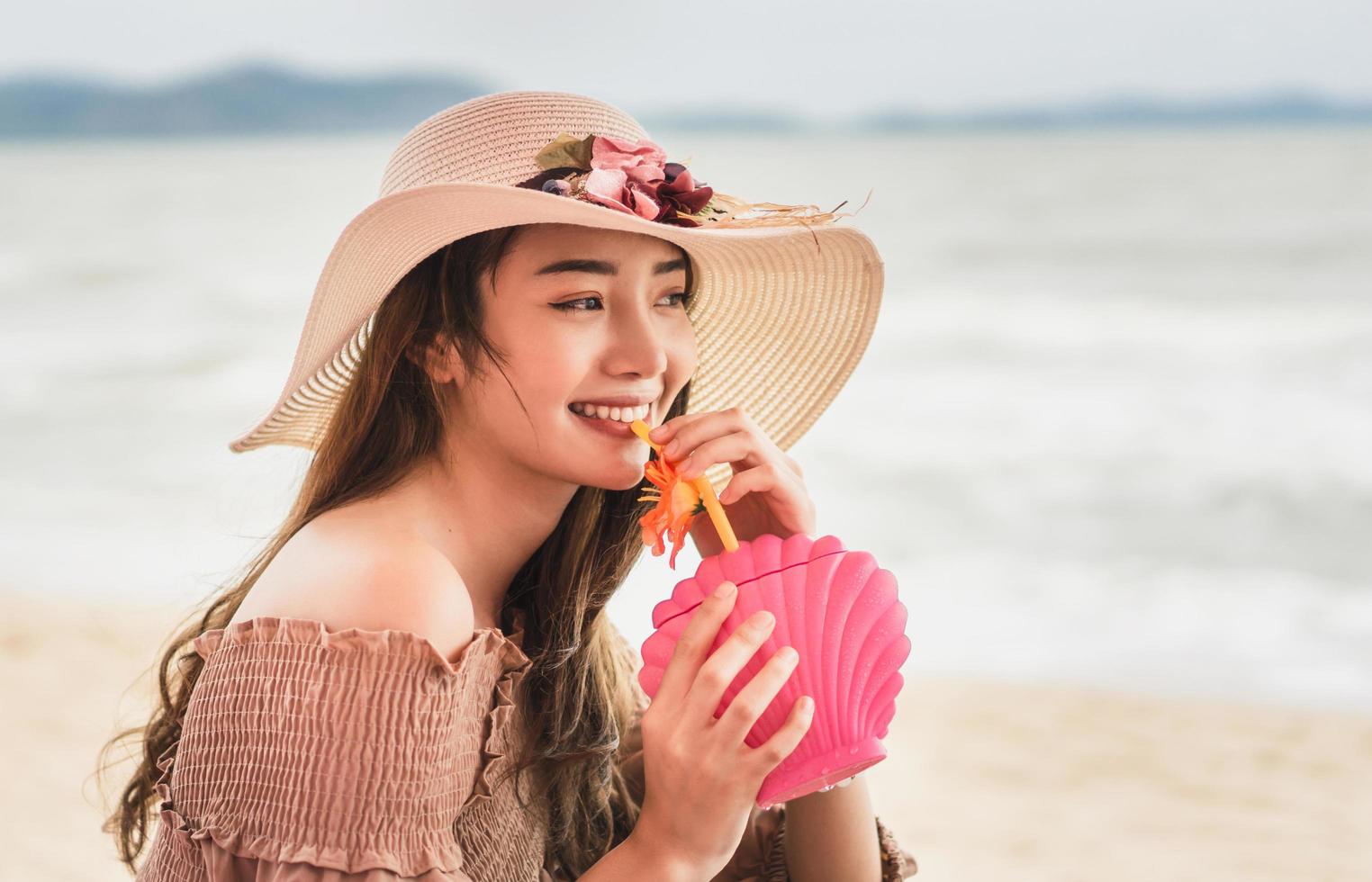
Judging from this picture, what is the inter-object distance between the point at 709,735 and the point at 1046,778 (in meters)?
3.20

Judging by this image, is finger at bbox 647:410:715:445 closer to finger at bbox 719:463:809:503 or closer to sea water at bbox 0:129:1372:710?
finger at bbox 719:463:809:503

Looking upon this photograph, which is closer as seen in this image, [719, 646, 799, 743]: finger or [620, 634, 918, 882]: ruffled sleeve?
[719, 646, 799, 743]: finger

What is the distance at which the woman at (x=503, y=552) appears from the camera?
1.27 metres

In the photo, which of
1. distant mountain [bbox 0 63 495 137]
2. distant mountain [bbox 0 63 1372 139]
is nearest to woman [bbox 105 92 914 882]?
distant mountain [bbox 0 63 1372 139]

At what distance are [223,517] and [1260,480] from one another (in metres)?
5.95

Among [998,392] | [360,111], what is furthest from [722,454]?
[360,111]

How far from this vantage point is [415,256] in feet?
4.76

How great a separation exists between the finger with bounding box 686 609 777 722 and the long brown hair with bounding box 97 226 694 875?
1.24ft

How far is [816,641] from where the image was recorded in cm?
132

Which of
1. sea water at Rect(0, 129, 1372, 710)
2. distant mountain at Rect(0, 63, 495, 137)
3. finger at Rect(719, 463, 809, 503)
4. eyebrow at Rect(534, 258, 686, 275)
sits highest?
distant mountain at Rect(0, 63, 495, 137)

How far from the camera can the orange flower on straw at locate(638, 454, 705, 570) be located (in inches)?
56.4

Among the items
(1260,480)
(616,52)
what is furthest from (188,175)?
(1260,480)

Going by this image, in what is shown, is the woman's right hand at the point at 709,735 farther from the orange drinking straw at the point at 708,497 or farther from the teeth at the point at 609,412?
the teeth at the point at 609,412

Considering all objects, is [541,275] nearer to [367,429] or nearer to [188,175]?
[367,429]
